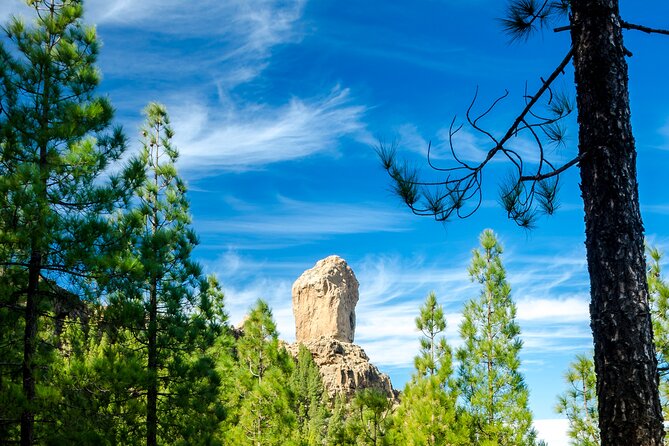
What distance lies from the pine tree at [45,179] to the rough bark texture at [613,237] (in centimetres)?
656

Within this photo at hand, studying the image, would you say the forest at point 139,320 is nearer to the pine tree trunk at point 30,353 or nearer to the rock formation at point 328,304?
the pine tree trunk at point 30,353

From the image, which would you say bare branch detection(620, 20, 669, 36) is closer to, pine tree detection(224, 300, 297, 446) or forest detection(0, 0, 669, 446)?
forest detection(0, 0, 669, 446)

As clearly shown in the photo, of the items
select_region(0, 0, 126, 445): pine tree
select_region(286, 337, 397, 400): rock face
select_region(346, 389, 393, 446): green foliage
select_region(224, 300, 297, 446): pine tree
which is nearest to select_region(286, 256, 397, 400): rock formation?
select_region(286, 337, 397, 400): rock face

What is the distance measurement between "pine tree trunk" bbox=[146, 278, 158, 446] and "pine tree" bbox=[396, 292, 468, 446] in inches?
206

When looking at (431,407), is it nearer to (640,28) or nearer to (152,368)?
(152,368)

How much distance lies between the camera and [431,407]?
42.1 ft

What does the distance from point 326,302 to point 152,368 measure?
55.0 meters

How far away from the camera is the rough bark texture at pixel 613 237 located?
3.82 m

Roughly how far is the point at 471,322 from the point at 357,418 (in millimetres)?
5179

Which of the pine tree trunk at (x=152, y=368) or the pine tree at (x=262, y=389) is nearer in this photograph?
the pine tree trunk at (x=152, y=368)

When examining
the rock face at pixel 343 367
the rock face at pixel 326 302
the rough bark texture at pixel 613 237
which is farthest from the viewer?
the rock face at pixel 326 302

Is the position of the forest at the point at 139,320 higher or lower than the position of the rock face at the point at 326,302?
lower

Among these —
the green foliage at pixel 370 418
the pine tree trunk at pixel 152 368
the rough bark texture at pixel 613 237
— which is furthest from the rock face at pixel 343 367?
the rough bark texture at pixel 613 237

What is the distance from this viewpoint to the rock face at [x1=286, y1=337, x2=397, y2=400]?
48688 mm
